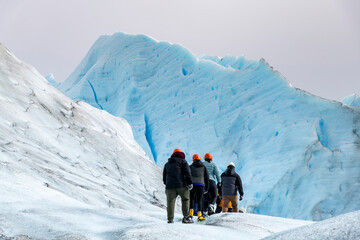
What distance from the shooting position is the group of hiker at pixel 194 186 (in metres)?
5.29

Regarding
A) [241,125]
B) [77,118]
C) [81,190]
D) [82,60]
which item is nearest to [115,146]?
[77,118]

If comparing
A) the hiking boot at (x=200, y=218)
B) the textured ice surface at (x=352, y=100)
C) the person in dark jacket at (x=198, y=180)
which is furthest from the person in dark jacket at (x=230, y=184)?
the textured ice surface at (x=352, y=100)

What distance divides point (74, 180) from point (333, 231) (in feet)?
24.6

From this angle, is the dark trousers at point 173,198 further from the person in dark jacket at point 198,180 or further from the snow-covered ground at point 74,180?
the person in dark jacket at point 198,180

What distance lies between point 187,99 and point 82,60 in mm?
12018

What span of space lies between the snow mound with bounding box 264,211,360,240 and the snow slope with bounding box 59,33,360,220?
11.5m

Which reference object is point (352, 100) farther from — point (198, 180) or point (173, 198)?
point (173, 198)


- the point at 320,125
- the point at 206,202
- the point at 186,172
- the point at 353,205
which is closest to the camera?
the point at 186,172

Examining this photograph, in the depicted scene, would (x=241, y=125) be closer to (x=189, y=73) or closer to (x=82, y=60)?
(x=189, y=73)

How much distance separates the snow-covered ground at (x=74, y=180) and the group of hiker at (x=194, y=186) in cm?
34

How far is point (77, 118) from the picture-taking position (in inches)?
491

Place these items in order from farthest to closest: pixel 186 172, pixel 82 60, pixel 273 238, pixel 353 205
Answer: pixel 82 60
pixel 353 205
pixel 186 172
pixel 273 238

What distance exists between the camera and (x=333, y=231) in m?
2.46

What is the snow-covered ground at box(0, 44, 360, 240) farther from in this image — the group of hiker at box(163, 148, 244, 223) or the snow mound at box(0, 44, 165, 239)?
the group of hiker at box(163, 148, 244, 223)
